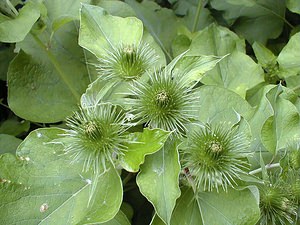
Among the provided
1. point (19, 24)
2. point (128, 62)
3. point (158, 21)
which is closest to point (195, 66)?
point (128, 62)

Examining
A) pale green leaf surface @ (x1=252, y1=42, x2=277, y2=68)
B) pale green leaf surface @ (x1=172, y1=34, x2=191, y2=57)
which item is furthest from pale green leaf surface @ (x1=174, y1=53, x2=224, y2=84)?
pale green leaf surface @ (x1=252, y1=42, x2=277, y2=68)

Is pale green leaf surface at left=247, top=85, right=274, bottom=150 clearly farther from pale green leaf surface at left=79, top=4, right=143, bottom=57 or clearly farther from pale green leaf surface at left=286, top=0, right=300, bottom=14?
pale green leaf surface at left=286, top=0, right=300, bottom=14

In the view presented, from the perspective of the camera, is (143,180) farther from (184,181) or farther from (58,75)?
(58,75)

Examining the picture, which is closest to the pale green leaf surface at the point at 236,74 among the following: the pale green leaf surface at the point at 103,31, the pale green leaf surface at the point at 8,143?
the pale green leaf surface at the point at 103,31

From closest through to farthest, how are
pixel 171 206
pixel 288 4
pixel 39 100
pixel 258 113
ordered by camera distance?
pixel 171 206, pixel 258 113, pixel 39 100, pixel 288 4

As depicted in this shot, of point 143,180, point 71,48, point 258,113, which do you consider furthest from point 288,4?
point 143,180

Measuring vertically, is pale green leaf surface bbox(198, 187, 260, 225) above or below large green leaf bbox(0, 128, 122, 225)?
below
